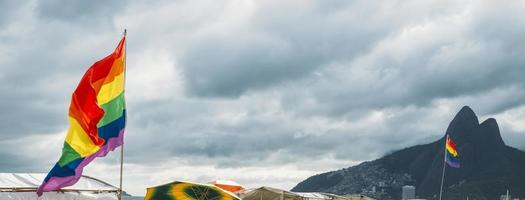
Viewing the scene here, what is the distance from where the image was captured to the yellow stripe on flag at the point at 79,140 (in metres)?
19.7

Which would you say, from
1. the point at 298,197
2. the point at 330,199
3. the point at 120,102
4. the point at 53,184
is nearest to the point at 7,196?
the point at 53,184

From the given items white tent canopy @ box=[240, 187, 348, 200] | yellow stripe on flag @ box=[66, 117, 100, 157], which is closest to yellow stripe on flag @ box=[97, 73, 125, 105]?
yellow stripe on flag @ box=[66, 117, 100, 157]

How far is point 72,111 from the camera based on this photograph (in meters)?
19.9

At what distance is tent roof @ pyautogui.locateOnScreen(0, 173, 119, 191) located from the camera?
2398cm

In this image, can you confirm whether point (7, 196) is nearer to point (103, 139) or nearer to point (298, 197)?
point (103, 139)

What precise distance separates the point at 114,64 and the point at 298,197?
71.9 feet

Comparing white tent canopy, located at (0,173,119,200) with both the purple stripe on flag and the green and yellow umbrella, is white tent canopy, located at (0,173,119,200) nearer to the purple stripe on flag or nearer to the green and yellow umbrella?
the green and yellow umbrella

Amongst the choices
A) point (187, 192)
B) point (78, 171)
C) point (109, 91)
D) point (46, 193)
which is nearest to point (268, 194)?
point (187, 192)

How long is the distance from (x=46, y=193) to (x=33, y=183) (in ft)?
3.71

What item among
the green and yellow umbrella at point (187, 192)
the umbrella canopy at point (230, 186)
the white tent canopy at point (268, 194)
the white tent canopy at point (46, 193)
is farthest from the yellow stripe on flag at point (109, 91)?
the umbrella canopy at point (230, 186)

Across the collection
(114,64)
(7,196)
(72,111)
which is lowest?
(7,196)

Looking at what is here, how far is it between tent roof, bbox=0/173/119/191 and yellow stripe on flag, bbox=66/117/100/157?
5.09m

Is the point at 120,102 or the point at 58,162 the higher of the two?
the point at 120,102

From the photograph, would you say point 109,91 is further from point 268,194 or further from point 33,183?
point 268,194
